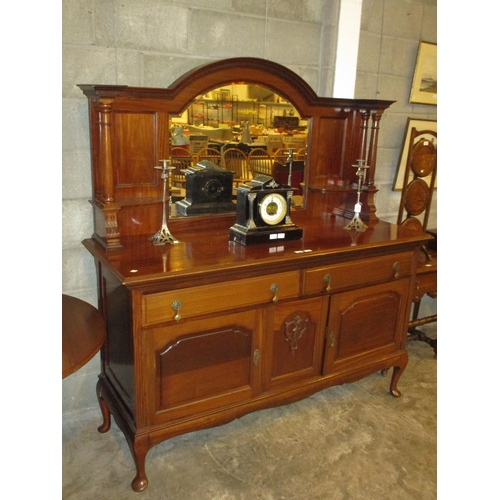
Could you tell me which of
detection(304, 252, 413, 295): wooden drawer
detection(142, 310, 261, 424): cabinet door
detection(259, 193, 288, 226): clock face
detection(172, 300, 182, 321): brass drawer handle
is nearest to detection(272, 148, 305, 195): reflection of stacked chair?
detection(259, 193, 288, 226): clock face

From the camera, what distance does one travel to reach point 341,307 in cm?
231

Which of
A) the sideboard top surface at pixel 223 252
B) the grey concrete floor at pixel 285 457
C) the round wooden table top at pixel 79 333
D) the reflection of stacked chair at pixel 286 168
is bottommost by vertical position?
the grey concrete floor at pixel 285 457

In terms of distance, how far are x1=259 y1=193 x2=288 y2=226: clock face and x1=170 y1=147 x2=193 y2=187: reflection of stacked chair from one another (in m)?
0.39

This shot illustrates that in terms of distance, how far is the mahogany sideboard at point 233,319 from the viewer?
1863 millimetres

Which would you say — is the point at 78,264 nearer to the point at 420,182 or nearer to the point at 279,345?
the point at 279,345

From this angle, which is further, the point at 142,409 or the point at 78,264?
the point at 78,264

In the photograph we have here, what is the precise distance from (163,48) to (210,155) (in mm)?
523

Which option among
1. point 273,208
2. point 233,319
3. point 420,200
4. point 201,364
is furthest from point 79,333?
point 420,200

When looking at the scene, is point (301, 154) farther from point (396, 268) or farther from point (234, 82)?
point (396, 268)

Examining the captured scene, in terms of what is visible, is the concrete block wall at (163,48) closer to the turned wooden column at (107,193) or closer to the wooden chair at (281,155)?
the turned wooden column at (107,193)

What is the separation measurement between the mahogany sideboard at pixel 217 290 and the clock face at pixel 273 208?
0.12 m

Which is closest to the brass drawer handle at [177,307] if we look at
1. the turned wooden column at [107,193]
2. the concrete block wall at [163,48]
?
the turned wooden column at [107,193]
